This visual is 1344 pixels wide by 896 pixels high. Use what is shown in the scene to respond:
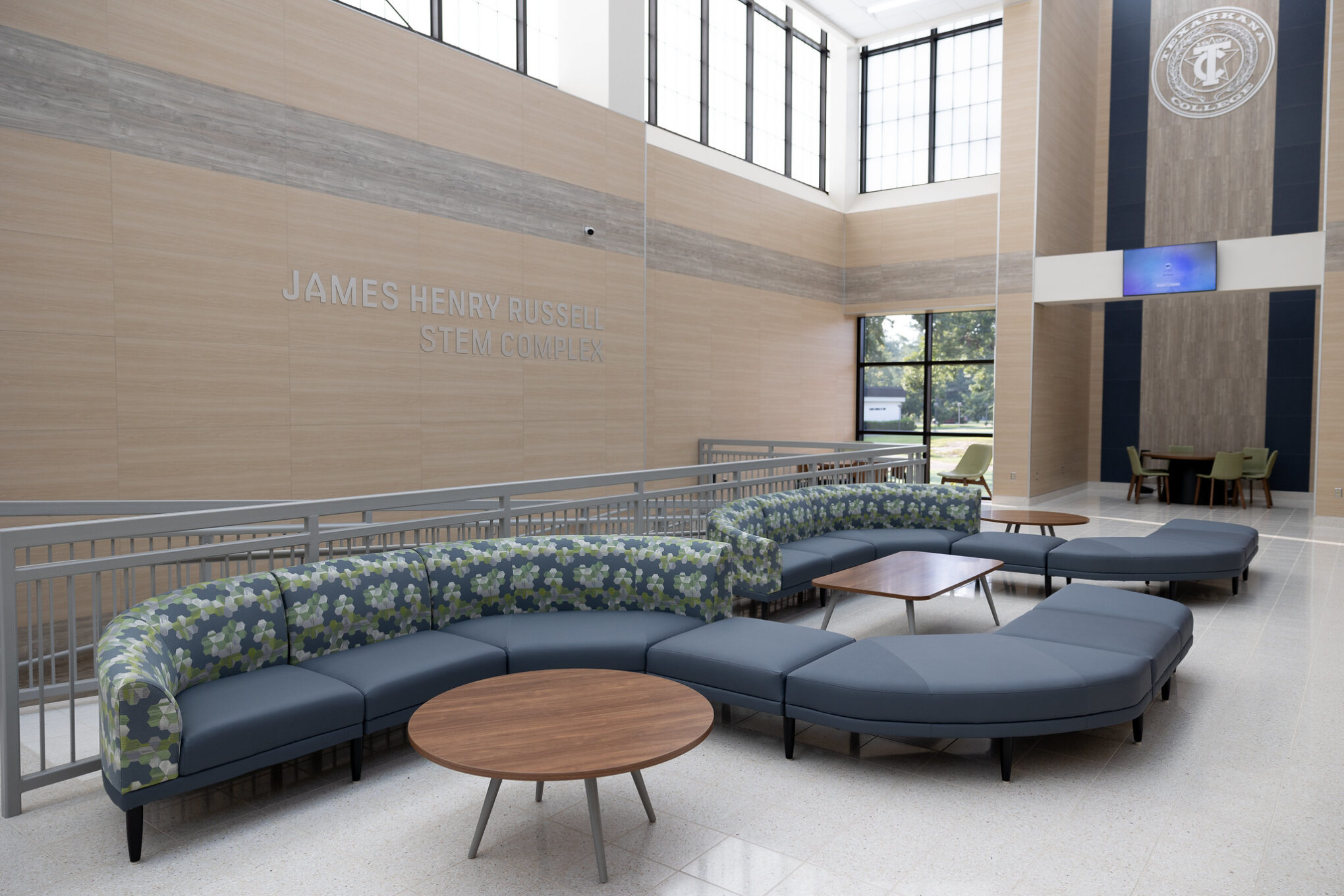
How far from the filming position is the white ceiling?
13531mm

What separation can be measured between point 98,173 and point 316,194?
5.50 feet

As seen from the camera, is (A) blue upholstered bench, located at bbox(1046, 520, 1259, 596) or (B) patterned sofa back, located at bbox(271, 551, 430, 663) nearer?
(B) patterned sofa back, located at bbox(271, 551, 430, 663)

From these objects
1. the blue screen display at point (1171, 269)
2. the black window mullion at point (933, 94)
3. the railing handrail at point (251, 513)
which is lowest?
the railing handrail at point (251, 513)

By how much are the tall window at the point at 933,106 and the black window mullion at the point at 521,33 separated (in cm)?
781

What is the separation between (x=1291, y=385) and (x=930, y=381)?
17.9 ft

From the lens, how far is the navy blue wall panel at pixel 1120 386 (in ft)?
48.4

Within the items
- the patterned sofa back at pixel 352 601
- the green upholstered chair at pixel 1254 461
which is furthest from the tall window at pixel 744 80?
the patterned sofa back at pixel 352 601

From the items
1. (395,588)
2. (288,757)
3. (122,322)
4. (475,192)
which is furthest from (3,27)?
(288,757)

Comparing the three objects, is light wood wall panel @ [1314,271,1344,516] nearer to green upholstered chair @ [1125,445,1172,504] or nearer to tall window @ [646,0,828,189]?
green upholstered chair @ [1125,445,1172,504]

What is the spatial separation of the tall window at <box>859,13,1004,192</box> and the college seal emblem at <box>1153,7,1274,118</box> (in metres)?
2.71

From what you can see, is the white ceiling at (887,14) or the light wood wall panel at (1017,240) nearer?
the light wood wall panel at (1017,240)

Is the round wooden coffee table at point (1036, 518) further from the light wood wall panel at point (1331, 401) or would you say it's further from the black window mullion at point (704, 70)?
the black window mullion at point (704, 70)

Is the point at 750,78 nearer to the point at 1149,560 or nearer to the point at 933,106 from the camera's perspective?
the point at 933,106

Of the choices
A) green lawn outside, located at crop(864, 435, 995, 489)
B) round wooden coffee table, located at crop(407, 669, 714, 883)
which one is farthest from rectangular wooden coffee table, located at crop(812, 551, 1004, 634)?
green lawn outside, located at crop(864, 435, 995, 489)
